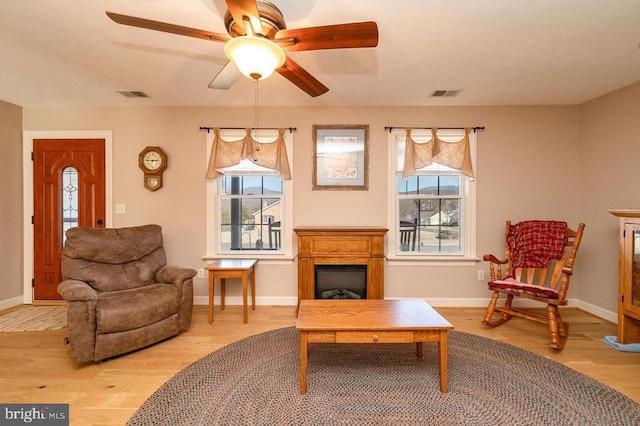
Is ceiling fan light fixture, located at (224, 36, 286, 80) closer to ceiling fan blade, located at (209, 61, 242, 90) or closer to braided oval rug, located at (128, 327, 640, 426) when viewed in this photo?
ceiling fan blade, located at (209, 61, 242, 90)

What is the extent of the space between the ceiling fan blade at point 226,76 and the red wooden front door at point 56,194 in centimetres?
251

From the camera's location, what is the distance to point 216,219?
11.7 ft

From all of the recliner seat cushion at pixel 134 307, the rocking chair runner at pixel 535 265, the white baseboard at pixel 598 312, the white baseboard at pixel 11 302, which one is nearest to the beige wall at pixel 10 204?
the white baseboard at pixel 11 302

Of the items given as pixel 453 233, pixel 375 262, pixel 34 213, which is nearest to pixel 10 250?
pixel 34 213

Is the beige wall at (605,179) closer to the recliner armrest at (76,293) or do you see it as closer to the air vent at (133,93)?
the recliner armrest at (76,293)

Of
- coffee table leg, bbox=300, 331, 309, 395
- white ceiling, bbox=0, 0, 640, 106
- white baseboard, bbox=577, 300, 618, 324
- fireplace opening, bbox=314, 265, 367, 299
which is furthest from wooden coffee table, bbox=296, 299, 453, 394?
white baseboard, bbox=577, 300, 618, 324

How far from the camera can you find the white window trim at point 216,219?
11.5ft

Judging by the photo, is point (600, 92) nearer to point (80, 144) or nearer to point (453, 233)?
point (453, 233)

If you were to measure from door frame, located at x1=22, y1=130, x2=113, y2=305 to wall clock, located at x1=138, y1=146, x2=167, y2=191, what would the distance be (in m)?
0.43

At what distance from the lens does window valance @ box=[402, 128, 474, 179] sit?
3379 millimetres

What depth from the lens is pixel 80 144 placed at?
350 cm

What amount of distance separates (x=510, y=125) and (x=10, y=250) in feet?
20.6

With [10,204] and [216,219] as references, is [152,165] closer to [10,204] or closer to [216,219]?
[216,219]

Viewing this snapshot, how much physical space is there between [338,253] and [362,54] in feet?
6.35
